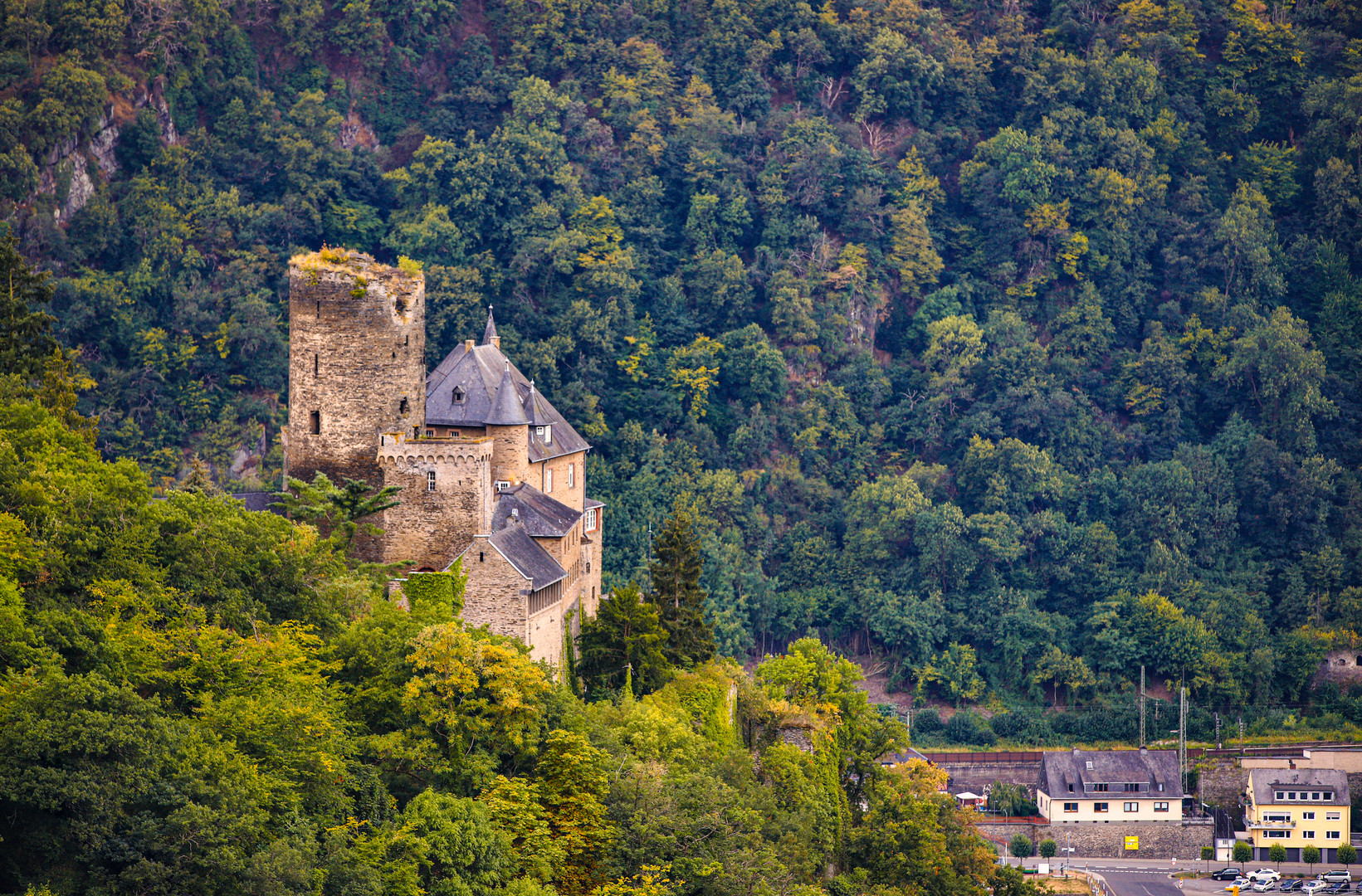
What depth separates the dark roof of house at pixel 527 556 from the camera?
45.3 meters

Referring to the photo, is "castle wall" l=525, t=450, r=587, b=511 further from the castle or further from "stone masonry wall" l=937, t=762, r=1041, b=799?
"stone masonry wall" l=937, t=762, r=1041, b=799

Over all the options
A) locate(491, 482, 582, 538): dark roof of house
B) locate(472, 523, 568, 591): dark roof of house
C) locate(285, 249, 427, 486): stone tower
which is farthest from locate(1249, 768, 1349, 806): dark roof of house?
locate(285, 249, 427, 486): stone tower

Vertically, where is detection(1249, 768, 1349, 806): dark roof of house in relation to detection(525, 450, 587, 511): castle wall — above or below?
A: below

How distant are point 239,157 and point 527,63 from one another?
19048 mm

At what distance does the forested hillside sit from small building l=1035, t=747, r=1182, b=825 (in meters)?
10.0

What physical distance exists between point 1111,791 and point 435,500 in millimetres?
45387

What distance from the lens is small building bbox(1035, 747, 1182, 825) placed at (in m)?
80.2

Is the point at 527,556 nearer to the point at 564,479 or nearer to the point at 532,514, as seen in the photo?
the point at 532,514

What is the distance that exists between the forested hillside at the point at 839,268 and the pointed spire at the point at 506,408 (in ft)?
117

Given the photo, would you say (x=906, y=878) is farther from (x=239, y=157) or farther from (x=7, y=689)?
(x=239, y=157)

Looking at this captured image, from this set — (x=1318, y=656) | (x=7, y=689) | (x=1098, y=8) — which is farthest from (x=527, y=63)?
(x=7, y=689)

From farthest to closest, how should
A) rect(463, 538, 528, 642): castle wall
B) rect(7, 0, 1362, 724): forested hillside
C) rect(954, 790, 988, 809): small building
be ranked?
rect(7, 0, 1362, 724): forested hillside, rect(954, 790, 988, 809): small building, rect(463, 538, 528, 642): castle wall

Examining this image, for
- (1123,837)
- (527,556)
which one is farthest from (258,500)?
(1123,837)

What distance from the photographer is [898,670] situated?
304ft
